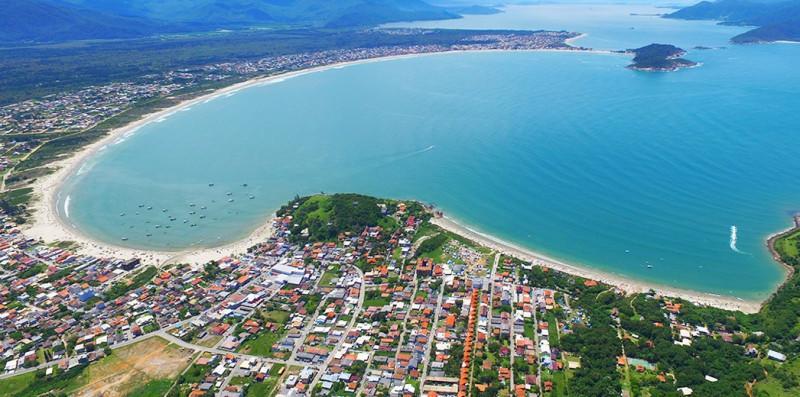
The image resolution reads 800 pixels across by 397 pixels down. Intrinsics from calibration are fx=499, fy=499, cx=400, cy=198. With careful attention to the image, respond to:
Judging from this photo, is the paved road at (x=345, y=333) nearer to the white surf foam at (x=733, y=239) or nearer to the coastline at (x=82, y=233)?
the coastline at (x=82, y=233)

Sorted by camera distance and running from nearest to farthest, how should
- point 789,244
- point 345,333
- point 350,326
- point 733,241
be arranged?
point 345,333 < point 350,326 < point 789,244 < point 733,241

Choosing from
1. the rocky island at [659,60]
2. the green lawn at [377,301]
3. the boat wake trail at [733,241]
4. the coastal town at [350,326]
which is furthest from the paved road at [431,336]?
the rocky island at [659,60]

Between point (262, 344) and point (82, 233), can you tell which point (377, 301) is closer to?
point (262, 344)

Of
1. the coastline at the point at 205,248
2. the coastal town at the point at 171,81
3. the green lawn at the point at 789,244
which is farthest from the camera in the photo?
the coastal town at the point at 171,81

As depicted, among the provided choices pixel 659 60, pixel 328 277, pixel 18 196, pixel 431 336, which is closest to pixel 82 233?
pixel 18 196

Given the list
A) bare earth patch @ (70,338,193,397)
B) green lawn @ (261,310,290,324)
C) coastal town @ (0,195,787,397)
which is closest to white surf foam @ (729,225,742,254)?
coastal town @ (0,195,787,397)

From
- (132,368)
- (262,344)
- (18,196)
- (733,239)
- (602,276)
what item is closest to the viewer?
(132,368)

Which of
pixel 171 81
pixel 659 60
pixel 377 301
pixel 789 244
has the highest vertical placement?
pixel 659 60
